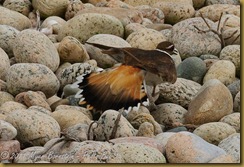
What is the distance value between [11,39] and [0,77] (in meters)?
0.57

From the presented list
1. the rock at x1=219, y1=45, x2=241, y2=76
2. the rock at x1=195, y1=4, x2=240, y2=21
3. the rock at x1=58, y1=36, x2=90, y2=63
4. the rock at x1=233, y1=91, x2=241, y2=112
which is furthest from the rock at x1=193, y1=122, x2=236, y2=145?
the rock at x1=195, y1=4, x2=240, y2=21

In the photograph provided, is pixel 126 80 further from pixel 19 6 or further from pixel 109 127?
pixel 19 6

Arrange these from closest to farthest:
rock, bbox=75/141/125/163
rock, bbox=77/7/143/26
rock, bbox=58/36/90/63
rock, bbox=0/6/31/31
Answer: rock, bbox=75/141/125/163
rock, bbox=58/36/90/63
rock, bbox=0/6/31/31
rock, bbox=77/7/143/26

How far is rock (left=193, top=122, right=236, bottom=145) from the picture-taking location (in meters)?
4.47

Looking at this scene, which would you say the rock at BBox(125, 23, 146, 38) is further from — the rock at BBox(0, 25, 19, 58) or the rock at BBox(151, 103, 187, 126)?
the rock at BBox(151, 103, 187, 126)

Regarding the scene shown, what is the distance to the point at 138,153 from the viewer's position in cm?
395

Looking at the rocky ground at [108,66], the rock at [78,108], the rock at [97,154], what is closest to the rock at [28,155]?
the rocky ground at [108,66]

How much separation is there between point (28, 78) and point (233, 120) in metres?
1.45

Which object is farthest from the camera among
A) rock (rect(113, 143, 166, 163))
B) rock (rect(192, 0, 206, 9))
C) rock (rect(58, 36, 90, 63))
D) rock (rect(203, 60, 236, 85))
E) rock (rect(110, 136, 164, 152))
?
rock (rect(192, 0, 206, 9))

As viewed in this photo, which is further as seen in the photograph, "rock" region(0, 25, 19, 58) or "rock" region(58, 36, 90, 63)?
"rock" region(0, 25, 19, 58)

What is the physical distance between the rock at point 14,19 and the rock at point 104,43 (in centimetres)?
90

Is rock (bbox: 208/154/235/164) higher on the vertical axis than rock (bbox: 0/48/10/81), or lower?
higher

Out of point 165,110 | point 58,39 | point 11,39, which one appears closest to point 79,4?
point 58,39

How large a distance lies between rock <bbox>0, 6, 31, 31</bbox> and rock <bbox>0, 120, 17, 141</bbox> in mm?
2523
